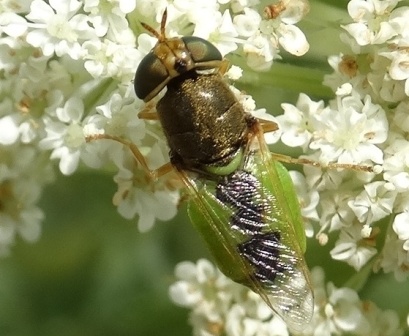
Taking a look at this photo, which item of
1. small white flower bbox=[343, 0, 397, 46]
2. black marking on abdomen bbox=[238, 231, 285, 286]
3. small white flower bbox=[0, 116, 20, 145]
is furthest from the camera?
small white flower bbox=[0, 116, 20, 145]

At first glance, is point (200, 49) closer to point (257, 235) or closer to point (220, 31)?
point (220, 31)

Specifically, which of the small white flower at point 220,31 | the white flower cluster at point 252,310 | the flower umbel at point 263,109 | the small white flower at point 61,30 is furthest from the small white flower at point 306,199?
the small white flower at point 61,30

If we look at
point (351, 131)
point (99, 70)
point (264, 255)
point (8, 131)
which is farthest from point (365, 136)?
point (8, 131)

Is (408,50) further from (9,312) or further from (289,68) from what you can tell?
(9,312)

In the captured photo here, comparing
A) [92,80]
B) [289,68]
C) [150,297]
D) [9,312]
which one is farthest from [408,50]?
[9,312]

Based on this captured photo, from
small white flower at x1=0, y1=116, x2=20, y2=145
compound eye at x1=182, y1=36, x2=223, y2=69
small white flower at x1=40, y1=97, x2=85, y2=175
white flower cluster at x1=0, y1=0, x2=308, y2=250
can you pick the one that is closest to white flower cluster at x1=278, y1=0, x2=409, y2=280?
white flower cluster at x1=0, y1=0, x2=308, y2=250

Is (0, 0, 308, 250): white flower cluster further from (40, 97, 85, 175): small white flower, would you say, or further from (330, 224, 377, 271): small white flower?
(330, 224, 377, 271): small white flower

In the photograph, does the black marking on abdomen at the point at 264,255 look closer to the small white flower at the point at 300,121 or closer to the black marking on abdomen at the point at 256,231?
the black marking on abdomen at the point at 256,231

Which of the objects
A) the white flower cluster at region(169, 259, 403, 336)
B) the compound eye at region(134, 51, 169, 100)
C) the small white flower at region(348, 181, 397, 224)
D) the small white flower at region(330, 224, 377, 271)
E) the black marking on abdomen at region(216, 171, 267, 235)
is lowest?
the white flower cluster at region(169, 259, 403, 336)
